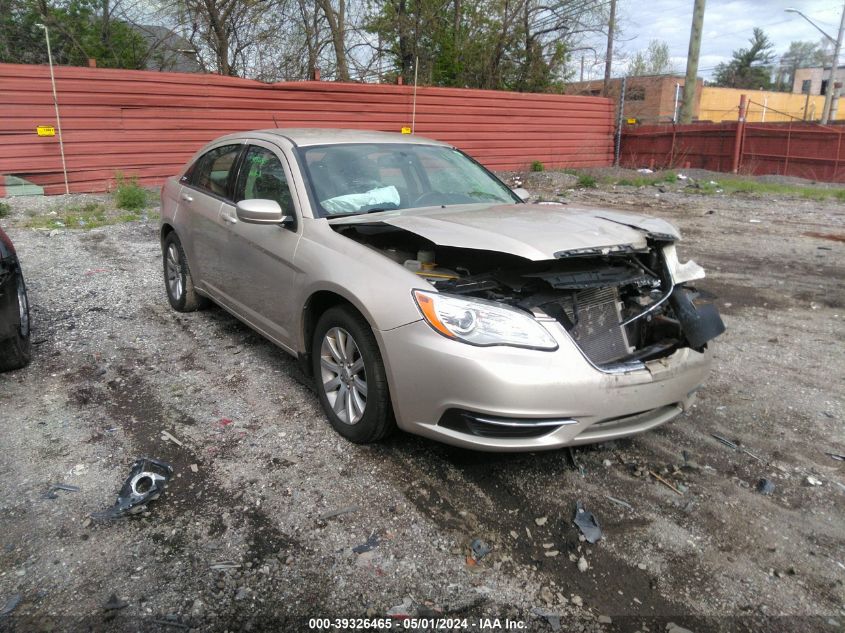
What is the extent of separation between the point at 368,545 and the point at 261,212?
202 centimetres

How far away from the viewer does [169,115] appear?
13.1 meters

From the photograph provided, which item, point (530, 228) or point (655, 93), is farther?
point (655, 93)

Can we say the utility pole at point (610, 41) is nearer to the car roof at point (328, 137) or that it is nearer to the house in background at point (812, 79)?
the car roof at point (328, 137)

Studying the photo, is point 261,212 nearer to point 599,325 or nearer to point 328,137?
point 328,137

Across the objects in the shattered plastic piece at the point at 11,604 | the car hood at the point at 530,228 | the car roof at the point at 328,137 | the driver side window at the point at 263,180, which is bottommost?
the shattered plastic piece at the point at 11,604

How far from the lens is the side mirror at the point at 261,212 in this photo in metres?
3.73

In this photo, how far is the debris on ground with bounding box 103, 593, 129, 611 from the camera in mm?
2318

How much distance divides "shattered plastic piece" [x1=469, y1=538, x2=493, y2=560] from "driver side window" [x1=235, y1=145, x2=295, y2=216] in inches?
88.3

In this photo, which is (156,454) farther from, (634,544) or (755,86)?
(755,86)

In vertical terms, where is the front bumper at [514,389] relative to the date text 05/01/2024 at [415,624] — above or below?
above

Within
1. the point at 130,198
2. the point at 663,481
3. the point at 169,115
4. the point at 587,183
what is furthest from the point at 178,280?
the point at 587,183

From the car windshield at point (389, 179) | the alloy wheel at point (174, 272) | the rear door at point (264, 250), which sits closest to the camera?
the rear door at point (264, 250)

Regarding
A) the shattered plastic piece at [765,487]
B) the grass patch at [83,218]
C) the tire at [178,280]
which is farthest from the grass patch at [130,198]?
the shattered plastic piece at [765,487]

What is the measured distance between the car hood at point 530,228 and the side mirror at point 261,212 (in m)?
0.37
